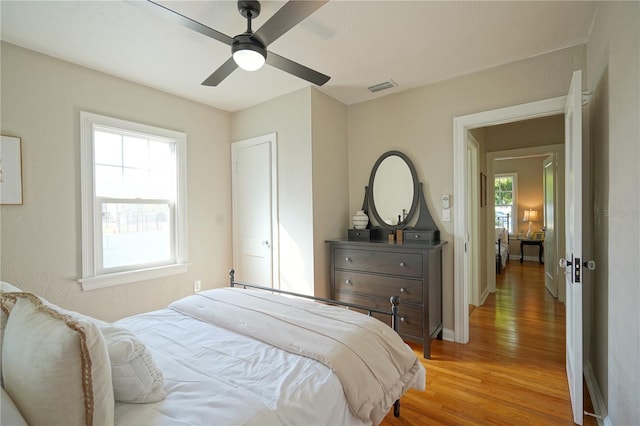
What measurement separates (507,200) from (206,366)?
27.8ft

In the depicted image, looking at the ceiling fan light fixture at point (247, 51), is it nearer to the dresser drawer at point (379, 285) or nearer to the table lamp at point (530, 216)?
the dresser drawer at point (379, 285)

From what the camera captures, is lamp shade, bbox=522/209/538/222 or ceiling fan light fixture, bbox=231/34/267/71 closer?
ceiling fan light fixture, bbox=231/34/267/71

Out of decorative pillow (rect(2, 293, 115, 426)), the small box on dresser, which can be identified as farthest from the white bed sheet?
the small box on dresser

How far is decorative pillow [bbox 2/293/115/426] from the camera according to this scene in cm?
77

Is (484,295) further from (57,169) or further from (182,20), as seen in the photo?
(57,169)

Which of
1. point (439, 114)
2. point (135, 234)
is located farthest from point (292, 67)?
point (135, 234)

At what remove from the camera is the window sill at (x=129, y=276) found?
8.63 ft

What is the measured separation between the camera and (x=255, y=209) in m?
3.62

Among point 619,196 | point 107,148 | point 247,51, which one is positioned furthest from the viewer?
point 107,148

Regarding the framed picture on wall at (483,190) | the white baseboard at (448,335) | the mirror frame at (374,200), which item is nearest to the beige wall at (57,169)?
the mirror frame at (374,200)

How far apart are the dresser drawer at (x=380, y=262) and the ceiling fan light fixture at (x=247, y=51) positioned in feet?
6.35

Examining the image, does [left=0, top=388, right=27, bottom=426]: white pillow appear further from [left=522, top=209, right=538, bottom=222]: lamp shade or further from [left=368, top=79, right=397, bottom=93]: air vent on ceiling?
[left=522, top=209, right=538, bottom=222]: lamp shade

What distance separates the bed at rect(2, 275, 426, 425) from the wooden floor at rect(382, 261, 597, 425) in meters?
0.35

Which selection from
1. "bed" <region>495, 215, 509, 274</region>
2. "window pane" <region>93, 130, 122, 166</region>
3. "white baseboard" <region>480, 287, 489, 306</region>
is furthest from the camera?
"bed" <region>495, 215, 509, 274</region>
